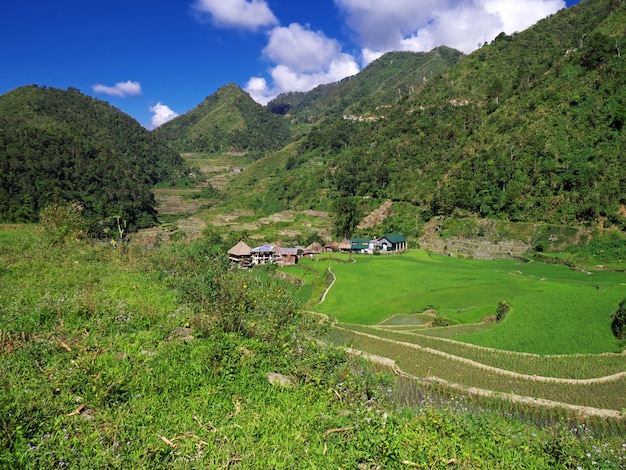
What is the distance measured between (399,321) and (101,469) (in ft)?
70.4

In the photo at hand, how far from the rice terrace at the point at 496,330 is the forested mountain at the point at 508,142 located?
53.8 ft

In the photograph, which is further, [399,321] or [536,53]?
[536,53]

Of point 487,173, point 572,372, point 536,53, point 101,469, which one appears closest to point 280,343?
point 101,469

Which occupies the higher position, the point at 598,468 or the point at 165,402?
the point at 165,402

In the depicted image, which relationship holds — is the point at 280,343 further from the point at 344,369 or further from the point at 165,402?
the point at 165,402

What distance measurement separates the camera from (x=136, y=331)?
662 centimetres

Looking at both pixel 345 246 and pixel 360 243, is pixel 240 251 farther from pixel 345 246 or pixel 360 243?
pixel 360 243

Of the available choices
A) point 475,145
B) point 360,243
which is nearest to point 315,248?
point 360,243

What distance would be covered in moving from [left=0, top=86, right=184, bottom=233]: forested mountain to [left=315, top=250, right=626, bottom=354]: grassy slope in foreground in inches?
1497

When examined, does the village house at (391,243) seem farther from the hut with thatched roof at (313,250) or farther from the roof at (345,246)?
the hut with thatched roof at (313,250)

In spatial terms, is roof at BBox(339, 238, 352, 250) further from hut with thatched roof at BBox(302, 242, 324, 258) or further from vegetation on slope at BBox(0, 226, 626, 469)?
vegetation on slope at BBox(0, 226, 626, 469)

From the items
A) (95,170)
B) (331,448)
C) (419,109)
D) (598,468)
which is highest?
(419,109)

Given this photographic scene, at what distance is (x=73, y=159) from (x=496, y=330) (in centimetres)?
10141

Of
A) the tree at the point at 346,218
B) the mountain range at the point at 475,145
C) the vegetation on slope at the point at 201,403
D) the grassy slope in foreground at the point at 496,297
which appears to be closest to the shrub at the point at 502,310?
the grassy slope in foreground at the point at 496,297
